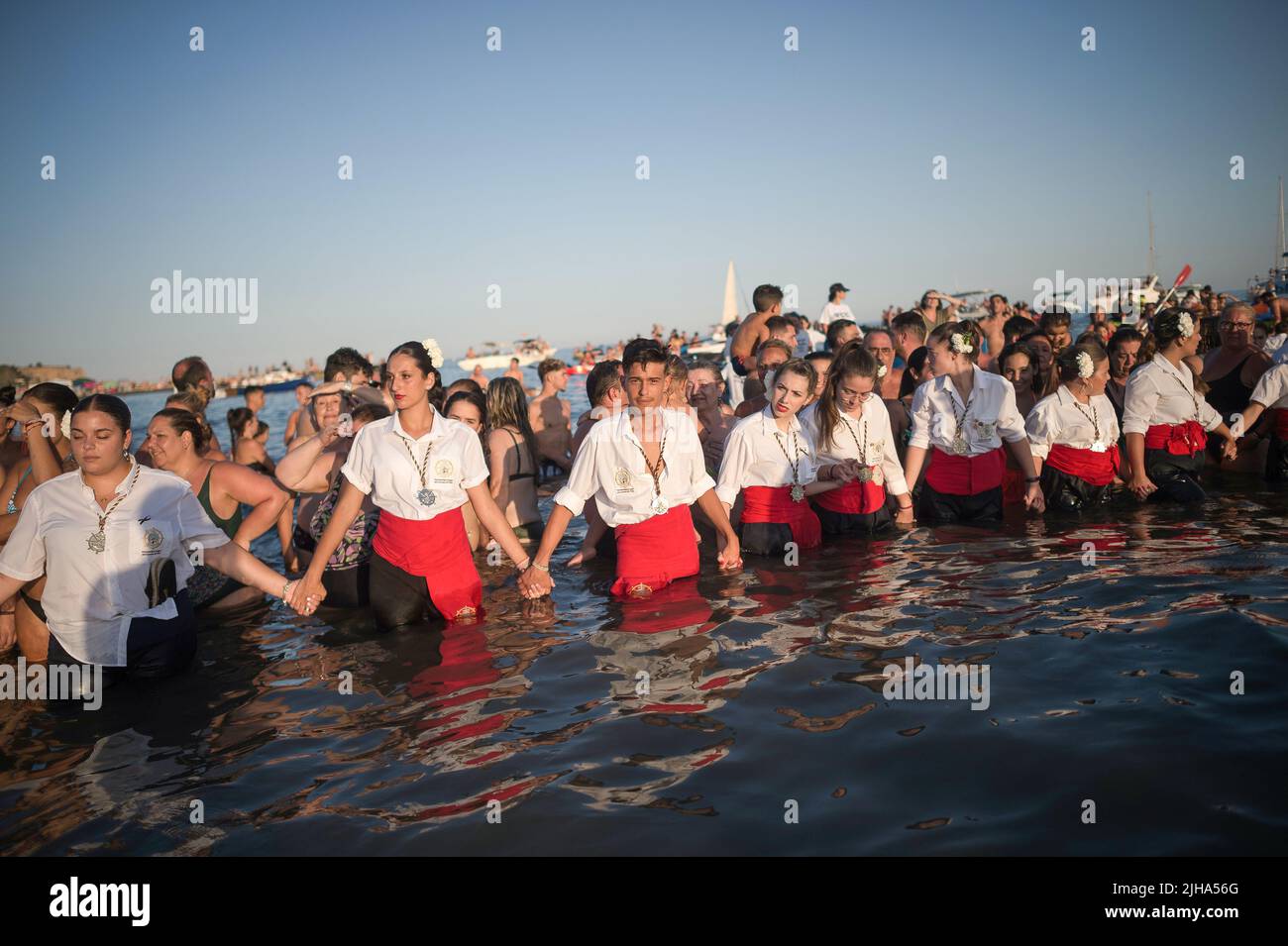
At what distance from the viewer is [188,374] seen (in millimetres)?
8648

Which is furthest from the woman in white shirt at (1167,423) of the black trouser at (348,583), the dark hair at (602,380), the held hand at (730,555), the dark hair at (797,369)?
the black trouser at (348,583)

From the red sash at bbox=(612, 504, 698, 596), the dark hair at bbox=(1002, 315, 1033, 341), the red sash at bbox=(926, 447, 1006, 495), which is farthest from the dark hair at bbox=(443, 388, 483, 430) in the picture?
the dark hair at bbox=(1002, 315, 1033, 341)

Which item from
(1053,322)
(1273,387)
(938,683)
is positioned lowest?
(938,683)

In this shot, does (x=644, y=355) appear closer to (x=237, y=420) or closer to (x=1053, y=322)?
(x=237, y=420)

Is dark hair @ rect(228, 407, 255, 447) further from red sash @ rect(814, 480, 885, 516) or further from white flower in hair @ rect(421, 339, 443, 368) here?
red sash @ rect(814, 480, 885, 516)

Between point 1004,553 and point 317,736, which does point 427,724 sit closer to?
point 317,736

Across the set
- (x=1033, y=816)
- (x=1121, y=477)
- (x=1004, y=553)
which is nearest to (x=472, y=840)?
(x=1033, y=816)

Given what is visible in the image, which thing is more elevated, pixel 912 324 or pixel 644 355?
pixel 912 324

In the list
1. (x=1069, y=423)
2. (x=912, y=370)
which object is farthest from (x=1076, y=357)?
(x=912, y=370)

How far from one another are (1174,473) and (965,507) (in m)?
2.35

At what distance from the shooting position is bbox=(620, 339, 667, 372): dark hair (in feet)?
19.4

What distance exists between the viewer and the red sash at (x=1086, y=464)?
8531mm

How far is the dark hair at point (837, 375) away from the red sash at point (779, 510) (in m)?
0.67
